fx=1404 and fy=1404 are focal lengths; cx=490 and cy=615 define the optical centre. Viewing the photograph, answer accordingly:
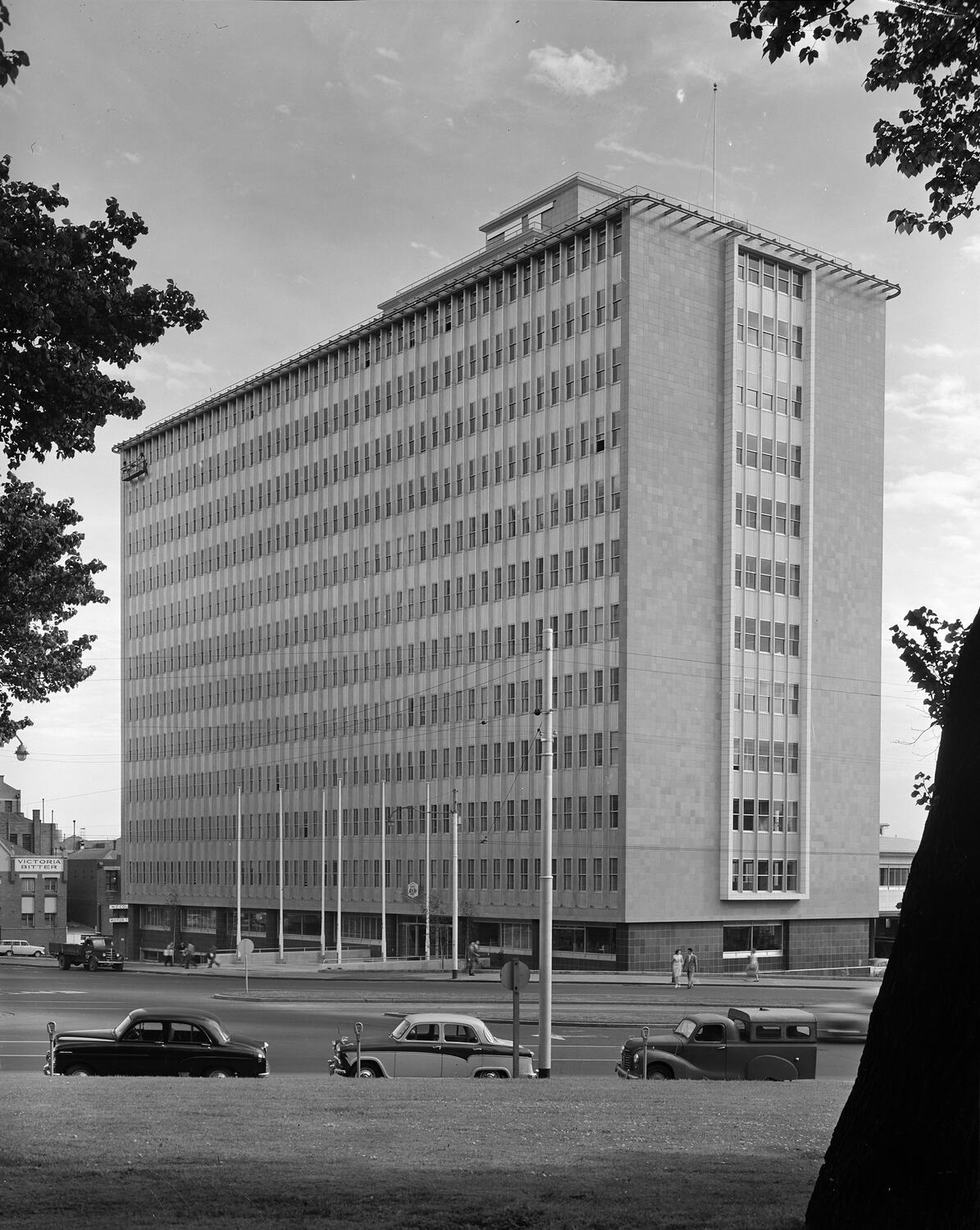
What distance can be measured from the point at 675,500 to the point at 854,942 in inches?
1187

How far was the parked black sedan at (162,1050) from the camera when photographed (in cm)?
2461

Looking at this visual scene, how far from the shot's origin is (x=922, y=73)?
45.0 ft

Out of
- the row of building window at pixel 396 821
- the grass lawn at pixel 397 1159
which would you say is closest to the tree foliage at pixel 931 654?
the grass lawn at pixel 397 1159

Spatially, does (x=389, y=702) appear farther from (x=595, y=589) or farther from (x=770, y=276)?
(x=770, y=276)

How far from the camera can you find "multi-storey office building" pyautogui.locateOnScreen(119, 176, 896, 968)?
78062 mm

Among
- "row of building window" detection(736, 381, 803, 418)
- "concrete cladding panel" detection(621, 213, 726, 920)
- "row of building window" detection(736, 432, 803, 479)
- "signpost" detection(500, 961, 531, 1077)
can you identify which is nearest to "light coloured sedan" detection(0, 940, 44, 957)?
"concrete cladding panel" detection(621, 213, 726, 920)

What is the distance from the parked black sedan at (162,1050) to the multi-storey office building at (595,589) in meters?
47.8

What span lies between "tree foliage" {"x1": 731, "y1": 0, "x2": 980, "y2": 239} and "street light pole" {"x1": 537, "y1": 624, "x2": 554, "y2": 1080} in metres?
16.9

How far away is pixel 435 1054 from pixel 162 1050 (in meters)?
4.95

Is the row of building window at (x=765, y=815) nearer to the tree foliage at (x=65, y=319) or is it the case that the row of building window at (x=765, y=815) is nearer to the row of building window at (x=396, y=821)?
the row of building window at (x=396, y=821)

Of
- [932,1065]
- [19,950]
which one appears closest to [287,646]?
[19,950]

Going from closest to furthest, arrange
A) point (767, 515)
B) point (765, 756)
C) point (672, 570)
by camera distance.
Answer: point (672, 570) < point (765, 756) < point (767, 515)

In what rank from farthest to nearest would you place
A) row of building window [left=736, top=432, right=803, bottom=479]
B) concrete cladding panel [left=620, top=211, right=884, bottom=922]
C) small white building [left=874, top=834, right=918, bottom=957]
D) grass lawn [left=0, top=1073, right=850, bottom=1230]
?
1. small white building [left=874, top=834, right=918, bottom=957]
2. row of building window [left=736, top=432, right=803, bottom=479]
3. concrete cladding panel [left=620, top=211, right=884, bottom=922]
4. grass lawn [left=0, top=1073, right=850, bottom=1230]

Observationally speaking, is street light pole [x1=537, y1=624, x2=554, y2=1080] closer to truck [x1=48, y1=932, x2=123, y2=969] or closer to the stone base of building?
the stone base of building
